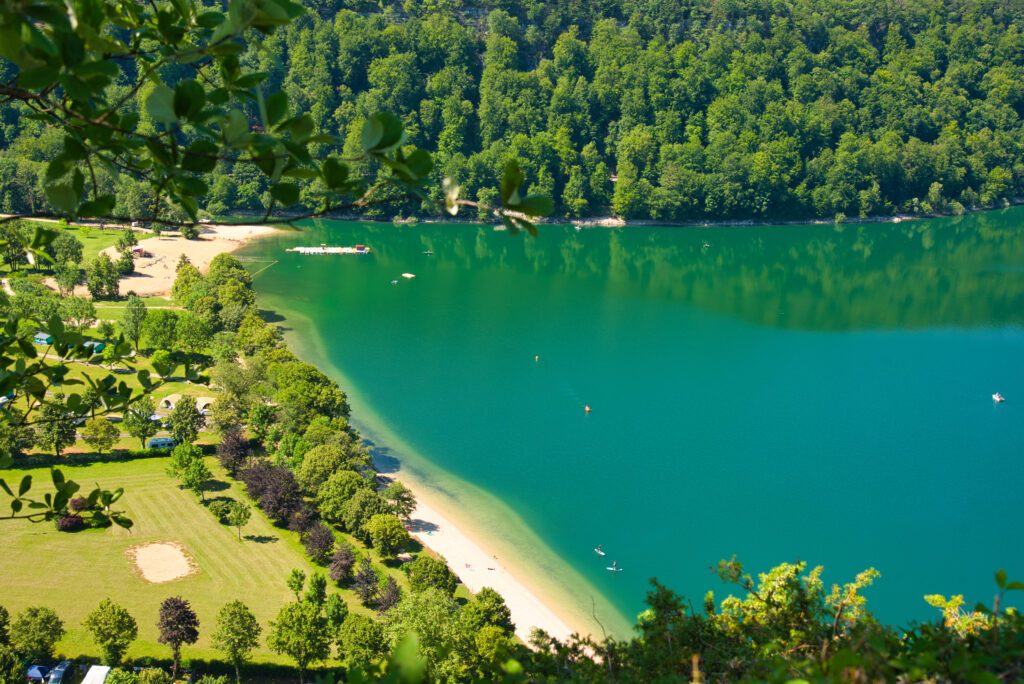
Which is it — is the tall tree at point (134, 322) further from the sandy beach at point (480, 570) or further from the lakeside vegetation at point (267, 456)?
the sandy beach at point (480, 570)

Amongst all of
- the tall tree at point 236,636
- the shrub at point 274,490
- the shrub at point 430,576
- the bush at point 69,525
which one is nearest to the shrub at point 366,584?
the shrub at point 430,576

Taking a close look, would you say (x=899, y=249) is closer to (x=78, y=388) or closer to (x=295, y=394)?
(x=295, y=394)

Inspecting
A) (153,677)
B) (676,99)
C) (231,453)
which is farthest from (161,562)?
(676,99)

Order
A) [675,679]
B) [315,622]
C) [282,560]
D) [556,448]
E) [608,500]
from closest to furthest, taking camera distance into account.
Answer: [675,679], [315,622], [282,560], [608,500], [556,448]

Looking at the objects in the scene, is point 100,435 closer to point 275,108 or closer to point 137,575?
point 137,575

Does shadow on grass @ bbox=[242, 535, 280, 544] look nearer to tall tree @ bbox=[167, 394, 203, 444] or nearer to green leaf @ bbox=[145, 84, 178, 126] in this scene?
tall tree @ bbox=[167, 394, 203, 444]

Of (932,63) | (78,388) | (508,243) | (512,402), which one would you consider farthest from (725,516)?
(932,63)
